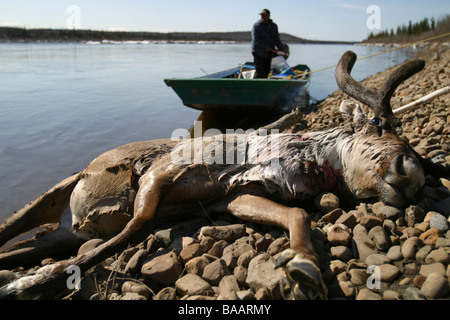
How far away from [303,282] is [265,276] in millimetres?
368

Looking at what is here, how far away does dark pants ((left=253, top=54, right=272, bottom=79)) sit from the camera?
11.3 metres

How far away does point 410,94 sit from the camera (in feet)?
28.5

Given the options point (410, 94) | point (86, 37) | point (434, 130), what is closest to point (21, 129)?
point (434, 130)

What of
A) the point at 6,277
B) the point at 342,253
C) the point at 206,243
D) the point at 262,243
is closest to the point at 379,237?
the point at 342,253

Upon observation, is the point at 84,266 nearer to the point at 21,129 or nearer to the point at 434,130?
the point at 434,130

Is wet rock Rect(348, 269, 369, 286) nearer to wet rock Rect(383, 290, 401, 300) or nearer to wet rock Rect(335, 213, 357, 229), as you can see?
wet rock Rect(383, 290, 401, 300)

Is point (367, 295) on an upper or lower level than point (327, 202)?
lower

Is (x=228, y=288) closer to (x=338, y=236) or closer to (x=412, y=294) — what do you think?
(x=338, y=236)

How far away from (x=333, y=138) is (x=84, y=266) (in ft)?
9.60

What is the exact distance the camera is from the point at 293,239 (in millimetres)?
2721

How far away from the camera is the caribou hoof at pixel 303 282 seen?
221cm

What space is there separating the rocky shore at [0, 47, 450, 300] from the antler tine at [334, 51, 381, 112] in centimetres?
106

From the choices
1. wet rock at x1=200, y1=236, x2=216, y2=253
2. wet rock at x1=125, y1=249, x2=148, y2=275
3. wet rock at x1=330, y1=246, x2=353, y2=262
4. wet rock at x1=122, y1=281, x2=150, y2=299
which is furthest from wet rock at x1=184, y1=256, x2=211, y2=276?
wet rock at x1=330, y1=246, x2=353, y2=262

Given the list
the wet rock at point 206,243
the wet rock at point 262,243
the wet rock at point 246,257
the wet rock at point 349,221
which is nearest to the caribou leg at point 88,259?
the wet rock at point 206,243
